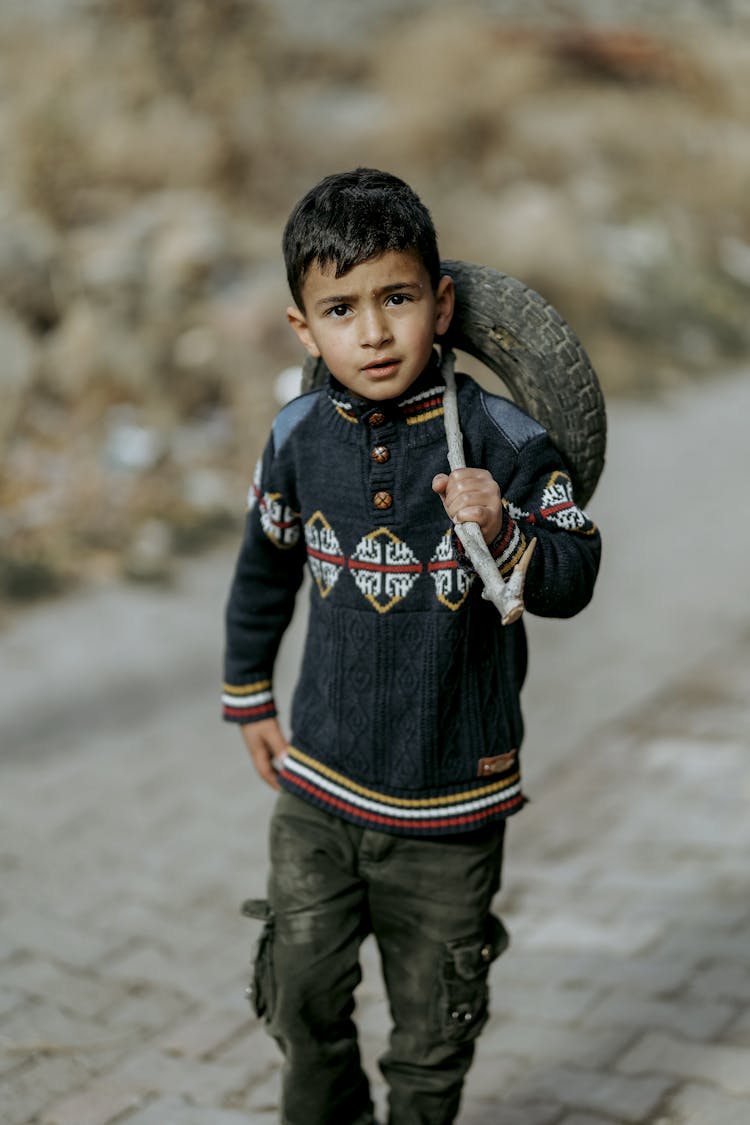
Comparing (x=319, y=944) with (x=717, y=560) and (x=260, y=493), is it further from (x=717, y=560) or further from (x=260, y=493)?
(x=717, y=560)

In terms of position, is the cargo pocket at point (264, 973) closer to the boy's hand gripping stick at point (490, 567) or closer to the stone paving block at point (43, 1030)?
the boy's hand gripping stick at point (490, 567)

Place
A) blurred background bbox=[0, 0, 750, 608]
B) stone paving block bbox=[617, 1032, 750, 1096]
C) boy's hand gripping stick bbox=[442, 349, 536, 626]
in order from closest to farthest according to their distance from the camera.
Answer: boy's hand gripping stick bbox=[442, 349, 536, 626], stone paving block bbox=[617, 1032, 750, 1096], blurred background bbox=[0, 0, 750, 608]

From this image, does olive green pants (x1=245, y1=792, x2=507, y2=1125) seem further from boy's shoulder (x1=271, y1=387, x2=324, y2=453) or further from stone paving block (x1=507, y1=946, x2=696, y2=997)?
stone paving block (x1=507, y1=946, x2=696, y2=997)

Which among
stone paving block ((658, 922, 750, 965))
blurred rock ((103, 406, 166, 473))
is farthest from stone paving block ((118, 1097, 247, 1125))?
blurred rock ((103, 406, 166, 473))

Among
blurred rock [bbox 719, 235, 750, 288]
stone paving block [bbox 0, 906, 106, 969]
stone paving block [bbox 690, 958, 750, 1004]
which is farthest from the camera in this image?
blurred rock [bbox 719, 235, 750, 288]

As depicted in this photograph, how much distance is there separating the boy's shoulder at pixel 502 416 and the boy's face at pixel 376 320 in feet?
0.38

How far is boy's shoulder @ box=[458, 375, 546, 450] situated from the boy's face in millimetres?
117

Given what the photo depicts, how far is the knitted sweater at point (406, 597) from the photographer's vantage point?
2.33 m

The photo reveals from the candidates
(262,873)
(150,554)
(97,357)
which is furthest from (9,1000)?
(97,357)

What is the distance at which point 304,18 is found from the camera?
733 inches

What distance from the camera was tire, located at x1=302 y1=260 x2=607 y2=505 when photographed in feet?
7.93

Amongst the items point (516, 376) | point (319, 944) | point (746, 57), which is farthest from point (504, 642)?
point (746, 57)

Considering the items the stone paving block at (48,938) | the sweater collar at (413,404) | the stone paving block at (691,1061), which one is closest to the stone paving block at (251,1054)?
the stone paving block at (48,938)

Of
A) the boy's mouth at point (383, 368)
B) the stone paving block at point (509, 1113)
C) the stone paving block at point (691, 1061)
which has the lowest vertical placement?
the stone paving block at point (509, 1113)
